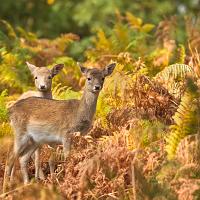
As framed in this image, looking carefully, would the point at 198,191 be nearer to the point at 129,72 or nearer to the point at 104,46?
the point at 129,72

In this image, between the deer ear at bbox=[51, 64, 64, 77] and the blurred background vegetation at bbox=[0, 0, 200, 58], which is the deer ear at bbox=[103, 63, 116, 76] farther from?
the blurred background vegetation at bbox=[0, 0, 200, 58]

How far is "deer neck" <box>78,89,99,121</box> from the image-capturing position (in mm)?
11906

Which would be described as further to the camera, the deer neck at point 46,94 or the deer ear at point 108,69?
the deer neck at point 46,94

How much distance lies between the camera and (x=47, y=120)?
11836 millimetres

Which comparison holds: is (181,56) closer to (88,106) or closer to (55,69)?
(55,69)

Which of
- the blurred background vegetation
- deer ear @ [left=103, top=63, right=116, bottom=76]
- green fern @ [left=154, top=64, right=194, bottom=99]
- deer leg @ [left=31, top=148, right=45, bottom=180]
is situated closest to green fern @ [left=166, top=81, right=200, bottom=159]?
deer ear @ [left=103, top=63, right=116, bottom=76]

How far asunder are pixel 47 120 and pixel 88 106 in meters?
0.59

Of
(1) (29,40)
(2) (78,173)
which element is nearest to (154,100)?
(2) (78,173)

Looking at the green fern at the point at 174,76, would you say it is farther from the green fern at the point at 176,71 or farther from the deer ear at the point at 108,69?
the deer ear at the point at 108,69

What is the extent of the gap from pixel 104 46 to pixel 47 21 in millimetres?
11048

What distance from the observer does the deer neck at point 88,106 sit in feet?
39.1

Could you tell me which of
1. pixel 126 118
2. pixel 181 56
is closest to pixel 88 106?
pixel 126 118

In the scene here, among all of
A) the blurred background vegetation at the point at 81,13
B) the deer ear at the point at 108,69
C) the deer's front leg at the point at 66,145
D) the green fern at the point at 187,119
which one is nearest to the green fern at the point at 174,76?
the deer ear at the point at 108,69

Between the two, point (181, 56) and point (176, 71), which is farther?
point (181, 56)
